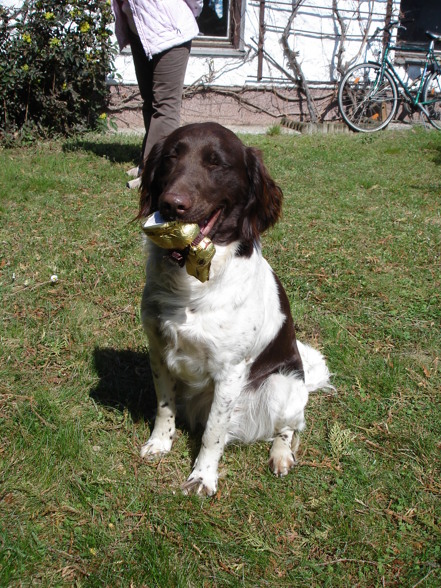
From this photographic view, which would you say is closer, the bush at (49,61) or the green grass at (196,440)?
the green grass at (196,440)

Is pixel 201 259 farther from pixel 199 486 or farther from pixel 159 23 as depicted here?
pixel 159 23

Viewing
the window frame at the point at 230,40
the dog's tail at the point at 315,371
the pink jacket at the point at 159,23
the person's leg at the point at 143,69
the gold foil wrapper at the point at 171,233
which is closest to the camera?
the gold foil wrapper at the point at 171,233

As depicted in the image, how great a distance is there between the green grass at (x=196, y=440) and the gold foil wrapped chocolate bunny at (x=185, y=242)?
0.89 metres

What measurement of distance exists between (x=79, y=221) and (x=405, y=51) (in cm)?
712

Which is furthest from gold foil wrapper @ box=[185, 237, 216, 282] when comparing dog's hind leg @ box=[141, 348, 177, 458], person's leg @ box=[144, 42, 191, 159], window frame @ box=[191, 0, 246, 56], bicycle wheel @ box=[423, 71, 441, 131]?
bicycle wheel @ box=[423, 71, 441, 131]

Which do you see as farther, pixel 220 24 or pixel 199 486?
pixel 220 24

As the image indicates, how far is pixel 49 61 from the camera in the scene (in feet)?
20.7

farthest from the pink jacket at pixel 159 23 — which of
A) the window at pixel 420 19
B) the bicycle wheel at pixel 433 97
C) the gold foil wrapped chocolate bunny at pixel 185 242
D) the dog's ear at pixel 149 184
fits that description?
the window at pixel 420 19

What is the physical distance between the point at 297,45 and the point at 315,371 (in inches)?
289

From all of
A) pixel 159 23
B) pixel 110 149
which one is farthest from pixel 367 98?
pixel 159 23

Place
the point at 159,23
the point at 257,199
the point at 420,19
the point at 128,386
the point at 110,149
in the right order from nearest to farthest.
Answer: the point at 257,199 → the point at 128,386 → the point at 159,23 → the point at 110,149 → the point at 420,19

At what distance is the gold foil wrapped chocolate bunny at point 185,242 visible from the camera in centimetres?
185

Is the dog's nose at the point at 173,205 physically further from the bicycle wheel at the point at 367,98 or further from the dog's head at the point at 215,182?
the bicycle wheel at the point at 367,98

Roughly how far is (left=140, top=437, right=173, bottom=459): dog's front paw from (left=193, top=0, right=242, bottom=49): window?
7.37 meters
